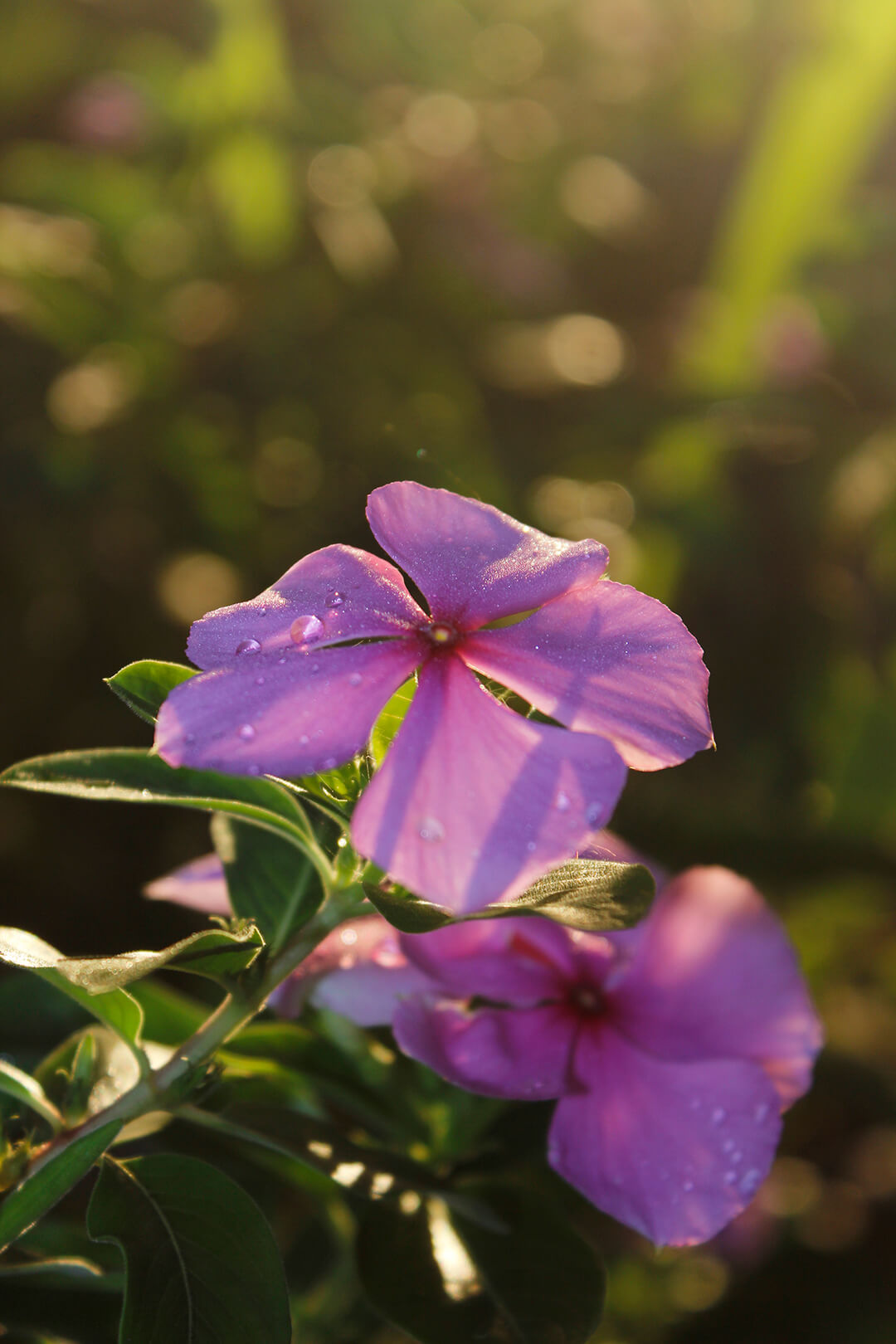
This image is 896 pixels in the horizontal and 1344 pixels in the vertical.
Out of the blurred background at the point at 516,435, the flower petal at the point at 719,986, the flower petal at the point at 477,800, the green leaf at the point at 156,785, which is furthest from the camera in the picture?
the blurred background at the point at 516,435

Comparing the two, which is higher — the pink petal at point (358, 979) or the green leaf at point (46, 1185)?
the green leaf at point (46, 1185)

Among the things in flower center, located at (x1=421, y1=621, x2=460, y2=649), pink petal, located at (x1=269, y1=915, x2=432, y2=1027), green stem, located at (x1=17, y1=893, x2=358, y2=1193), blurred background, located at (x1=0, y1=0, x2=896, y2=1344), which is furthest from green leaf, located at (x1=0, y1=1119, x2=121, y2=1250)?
blurred background, located at (x1=0, y1=0, x2=896, y2=1344)

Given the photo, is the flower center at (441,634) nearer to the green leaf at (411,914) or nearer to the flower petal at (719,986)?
the green leaf at (411,914)

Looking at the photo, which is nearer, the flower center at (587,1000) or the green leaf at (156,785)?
the green leaf at (156,785)

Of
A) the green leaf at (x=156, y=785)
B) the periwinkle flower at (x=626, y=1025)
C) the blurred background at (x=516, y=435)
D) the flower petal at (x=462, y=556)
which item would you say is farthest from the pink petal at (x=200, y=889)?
the blurred background at (x=516, y=435)

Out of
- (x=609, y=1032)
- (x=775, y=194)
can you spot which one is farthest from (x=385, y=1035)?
(x=775, y=194)

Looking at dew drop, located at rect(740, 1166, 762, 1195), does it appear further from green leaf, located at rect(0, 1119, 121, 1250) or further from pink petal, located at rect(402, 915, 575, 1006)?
green leaf, located at rect(0, 1119, 121, 1250)

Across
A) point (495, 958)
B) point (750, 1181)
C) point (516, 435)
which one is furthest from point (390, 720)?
point (516, 435)
